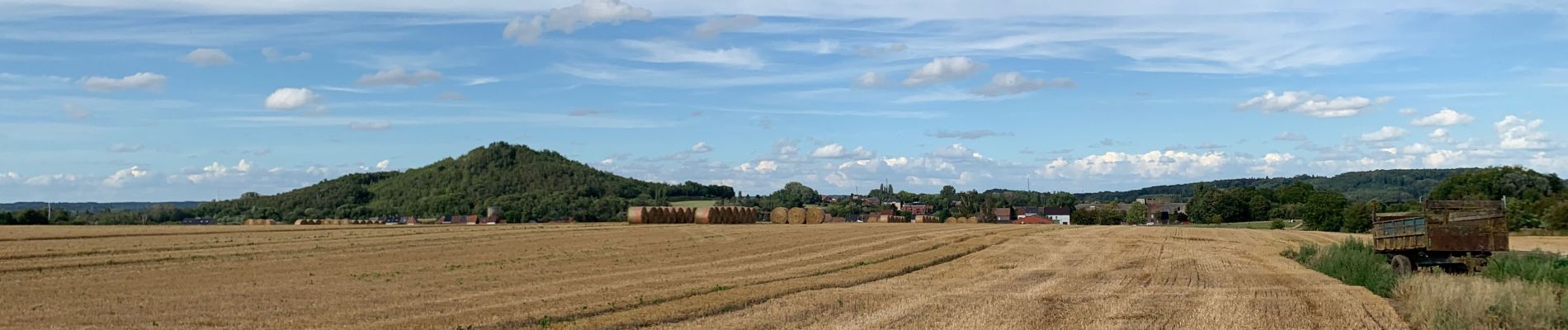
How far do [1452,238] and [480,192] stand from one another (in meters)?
130

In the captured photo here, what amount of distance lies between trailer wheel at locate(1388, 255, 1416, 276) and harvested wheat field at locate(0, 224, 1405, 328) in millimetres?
1713

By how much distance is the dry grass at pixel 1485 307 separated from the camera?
50.9 ft

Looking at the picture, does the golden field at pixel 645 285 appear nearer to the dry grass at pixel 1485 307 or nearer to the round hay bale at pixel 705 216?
the dry grass at pixel 1485 307

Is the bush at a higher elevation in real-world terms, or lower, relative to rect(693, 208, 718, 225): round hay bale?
lower

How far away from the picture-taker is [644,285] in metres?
21.8

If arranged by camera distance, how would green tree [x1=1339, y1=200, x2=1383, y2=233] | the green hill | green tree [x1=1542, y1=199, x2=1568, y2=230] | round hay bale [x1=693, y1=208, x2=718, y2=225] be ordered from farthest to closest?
the green hill < green tree [x1=1339, y1=200, x2=1383, y2=233] < round hay bale [x1=693, y1=208, x2=718, y2=225] < green tree [x1=1542, y1=199, x2=1568, y2=230]

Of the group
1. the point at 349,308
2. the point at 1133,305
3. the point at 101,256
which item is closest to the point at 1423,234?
the point at 1133,305

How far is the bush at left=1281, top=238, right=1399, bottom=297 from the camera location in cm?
2294

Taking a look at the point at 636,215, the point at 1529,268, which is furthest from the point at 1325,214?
the point at 1529,268

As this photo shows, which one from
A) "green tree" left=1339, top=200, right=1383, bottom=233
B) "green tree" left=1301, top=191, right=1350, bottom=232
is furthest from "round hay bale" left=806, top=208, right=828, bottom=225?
"green tree" left=1339, top=200, right=1383, bottom=233

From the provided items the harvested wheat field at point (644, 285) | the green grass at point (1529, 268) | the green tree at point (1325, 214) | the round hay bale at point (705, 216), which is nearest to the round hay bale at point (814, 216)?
the round hay bale at point (705, 216)

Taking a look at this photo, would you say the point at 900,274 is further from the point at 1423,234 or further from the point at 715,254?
the point at 1423,234

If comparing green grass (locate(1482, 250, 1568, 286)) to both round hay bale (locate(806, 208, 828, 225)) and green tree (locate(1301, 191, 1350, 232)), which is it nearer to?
round hay bale (locate(806, 208, 828, 225))

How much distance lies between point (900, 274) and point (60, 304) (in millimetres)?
15192
